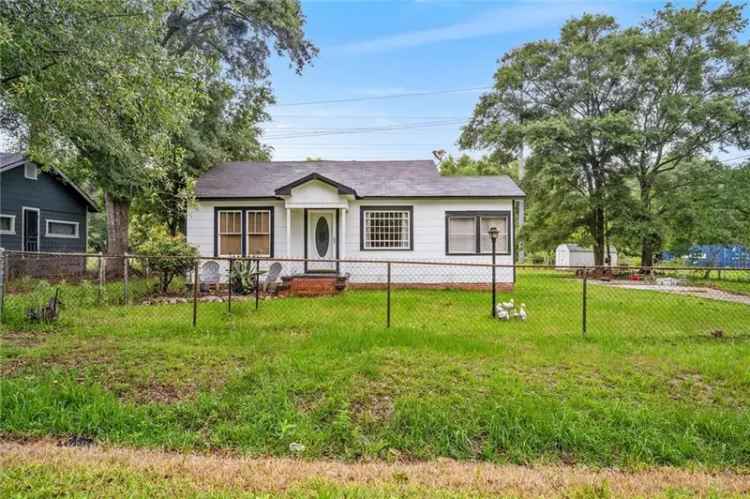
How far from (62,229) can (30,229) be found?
65.3 inches

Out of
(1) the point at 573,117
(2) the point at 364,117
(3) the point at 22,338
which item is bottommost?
(3) the point at 22,338

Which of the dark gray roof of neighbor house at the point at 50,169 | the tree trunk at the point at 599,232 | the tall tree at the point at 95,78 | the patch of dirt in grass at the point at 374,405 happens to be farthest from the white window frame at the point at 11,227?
the tree trunk at the point at 599,232

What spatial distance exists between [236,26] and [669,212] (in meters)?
19.7

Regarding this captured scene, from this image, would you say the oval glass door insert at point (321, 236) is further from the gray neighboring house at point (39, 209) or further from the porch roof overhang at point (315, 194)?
the gray neighboring house at point (39, 209)

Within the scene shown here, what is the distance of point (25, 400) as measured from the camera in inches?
151

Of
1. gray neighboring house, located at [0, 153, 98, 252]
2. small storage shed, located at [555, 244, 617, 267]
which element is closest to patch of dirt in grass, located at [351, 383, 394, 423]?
gray neighboring house, located at [0, 153, 98, 252]

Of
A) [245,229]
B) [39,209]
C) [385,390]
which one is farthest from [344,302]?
[39,209]

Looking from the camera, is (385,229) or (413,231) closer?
(413,231)

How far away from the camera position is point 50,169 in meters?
14.7

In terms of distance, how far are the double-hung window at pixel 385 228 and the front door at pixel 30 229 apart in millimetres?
13165

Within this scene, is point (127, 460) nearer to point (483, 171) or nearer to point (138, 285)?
point (138, 285)

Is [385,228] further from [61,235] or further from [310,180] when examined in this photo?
[61,235]

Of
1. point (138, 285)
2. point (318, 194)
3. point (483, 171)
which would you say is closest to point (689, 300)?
point (318, 194)

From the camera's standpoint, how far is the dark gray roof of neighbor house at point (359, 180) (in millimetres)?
12945
